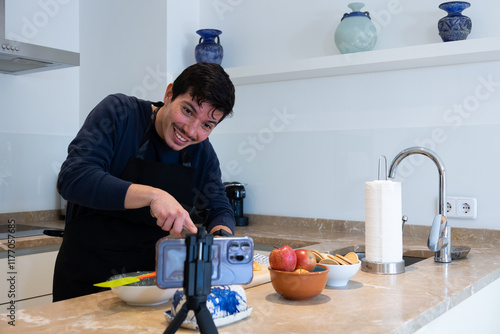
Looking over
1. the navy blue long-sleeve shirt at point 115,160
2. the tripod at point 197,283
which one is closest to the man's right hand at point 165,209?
the navy blue long-sleeve shirt at point 115,160

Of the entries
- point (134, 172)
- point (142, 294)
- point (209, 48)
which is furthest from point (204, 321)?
point (209, 48)

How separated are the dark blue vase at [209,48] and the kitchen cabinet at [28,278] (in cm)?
123

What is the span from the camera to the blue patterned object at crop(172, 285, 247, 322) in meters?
1.03

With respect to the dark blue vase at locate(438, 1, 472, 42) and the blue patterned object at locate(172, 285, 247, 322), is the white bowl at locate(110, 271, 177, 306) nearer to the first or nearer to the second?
the blue patterned object at locate(172, 285, 247, 322)

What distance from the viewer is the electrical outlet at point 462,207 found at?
91.6 inches

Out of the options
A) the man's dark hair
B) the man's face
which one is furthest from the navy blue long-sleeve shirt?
the man's dark hair

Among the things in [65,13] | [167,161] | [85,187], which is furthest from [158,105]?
[65,13]

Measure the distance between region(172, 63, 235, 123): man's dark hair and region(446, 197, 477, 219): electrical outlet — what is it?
1.30 m

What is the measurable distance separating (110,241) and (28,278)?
954mm

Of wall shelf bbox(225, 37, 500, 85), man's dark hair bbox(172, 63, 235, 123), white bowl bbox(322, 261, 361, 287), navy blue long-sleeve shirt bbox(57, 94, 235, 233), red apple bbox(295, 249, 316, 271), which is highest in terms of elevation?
wall shelf bbox(225, 37, 500, 85)

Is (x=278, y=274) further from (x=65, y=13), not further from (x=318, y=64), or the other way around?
(x=65, y=13)

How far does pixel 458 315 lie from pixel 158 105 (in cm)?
108

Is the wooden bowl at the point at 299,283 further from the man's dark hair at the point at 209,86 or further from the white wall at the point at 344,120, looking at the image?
the white wall at the point at 344,120

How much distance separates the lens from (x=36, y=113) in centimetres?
307
